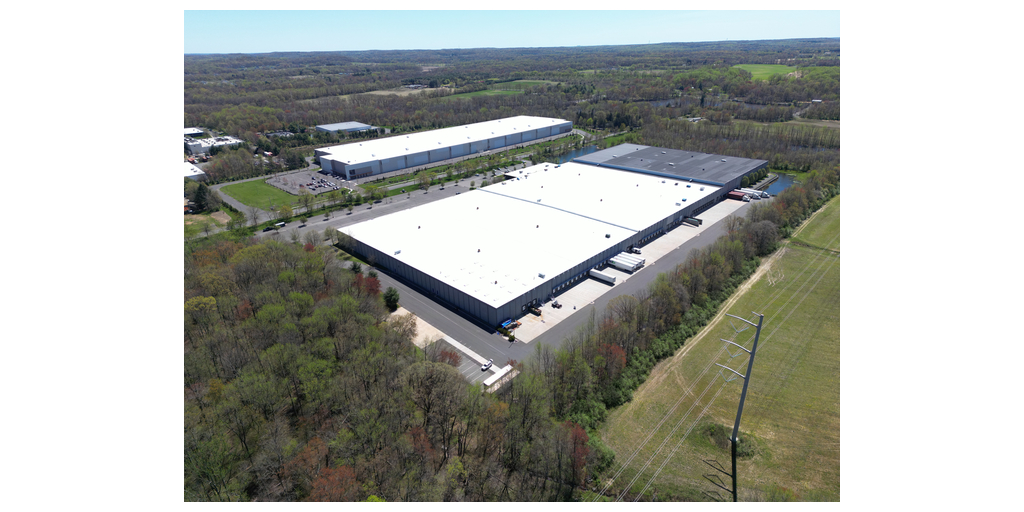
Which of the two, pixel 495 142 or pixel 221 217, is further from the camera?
pixel 495 142

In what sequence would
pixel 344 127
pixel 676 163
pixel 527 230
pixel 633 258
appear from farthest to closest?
pixel 344 127, pixel 676 163, pixel 527 230, pixel 633 258

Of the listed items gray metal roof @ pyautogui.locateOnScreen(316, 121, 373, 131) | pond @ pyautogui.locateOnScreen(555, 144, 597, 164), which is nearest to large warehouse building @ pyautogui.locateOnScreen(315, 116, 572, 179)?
pond @ pyautogui.locateOnScreen(555, 144, 597, 164)

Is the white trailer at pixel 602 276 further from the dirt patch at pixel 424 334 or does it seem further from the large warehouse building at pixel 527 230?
the dirt patch at pixel 424 334

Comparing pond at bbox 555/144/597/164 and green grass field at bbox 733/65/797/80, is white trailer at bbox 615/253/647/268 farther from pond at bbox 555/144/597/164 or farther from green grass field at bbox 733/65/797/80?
green grass field at bbox 733/65/797/80

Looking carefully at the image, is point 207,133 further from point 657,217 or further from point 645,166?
point 657,217

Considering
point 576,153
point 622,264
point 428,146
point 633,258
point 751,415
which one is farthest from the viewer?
point 576,153

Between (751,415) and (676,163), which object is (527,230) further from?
(676,163)

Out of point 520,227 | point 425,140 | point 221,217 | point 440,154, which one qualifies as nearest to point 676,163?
point 520,227
